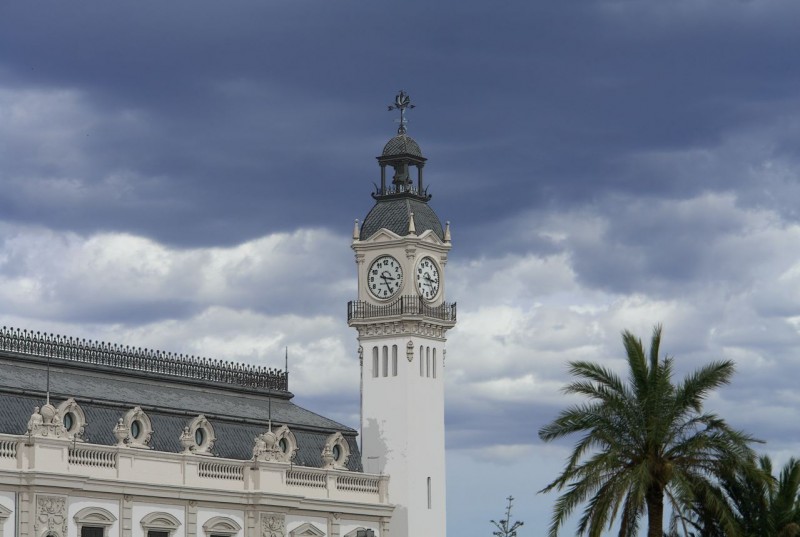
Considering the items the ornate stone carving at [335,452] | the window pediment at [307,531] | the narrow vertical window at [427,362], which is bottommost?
the window pediment at [307,531]

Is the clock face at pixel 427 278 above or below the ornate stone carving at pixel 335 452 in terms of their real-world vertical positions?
above

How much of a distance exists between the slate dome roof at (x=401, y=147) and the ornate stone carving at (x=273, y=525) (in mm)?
23621

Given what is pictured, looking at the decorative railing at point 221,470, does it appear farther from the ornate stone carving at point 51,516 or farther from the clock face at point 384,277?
the clock face at point 384,277

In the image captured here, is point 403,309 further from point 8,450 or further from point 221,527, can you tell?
point 8,450

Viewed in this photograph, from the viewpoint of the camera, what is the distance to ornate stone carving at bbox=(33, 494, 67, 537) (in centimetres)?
8112

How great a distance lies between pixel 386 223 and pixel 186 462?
75.2ft

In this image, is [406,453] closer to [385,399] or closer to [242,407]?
[385,399]

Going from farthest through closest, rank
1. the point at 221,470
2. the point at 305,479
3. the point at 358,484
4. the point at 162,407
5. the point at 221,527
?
the point at 358,484 → the point at 305,479 → the point at 221,470 → the point at 221,527 → the point at 162,407

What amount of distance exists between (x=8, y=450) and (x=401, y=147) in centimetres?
3525

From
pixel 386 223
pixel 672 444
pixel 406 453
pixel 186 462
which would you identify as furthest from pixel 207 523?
pixel 672 444

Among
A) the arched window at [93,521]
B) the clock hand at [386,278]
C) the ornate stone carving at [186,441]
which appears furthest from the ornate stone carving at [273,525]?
the clock hand at [386,278]

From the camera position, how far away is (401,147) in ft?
355

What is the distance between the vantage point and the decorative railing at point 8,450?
80.2 meters

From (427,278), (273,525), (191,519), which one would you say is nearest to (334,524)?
(273,525)
